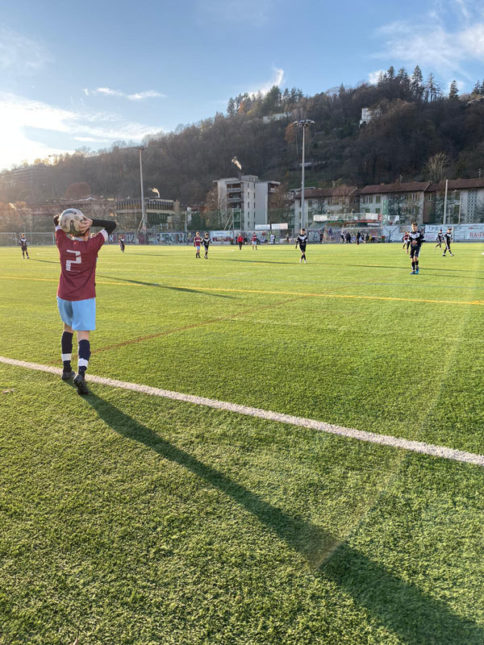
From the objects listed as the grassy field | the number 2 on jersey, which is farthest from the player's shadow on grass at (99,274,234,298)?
the number 2 on jersey

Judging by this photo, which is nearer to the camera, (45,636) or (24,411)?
(45,636)

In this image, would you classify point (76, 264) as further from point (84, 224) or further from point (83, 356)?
point (83, 356)

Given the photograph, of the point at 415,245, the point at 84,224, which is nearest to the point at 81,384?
the point at 84,224

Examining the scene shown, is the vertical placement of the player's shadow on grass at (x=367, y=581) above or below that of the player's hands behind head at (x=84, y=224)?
below

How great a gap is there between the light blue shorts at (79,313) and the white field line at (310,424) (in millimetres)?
655

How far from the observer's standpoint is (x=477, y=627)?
1.84 m

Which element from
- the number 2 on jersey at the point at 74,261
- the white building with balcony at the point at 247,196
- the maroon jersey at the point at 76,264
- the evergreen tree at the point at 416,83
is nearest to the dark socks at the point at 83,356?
the maroon jersey at the point at 76,264

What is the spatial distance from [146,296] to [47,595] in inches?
388

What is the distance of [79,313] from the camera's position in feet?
15.8

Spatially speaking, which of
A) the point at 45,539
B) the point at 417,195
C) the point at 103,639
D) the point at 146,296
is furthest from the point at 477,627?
the point at 417,195

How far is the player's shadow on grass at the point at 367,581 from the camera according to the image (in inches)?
71.9

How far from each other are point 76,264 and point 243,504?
321 cm

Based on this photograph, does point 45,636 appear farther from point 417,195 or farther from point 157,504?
point 417,195

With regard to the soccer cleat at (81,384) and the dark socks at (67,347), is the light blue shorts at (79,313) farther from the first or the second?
the soccer cleat at (81,384)
